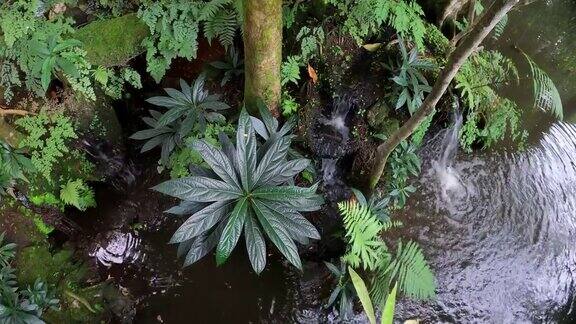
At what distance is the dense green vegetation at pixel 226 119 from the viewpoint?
318 centimetres

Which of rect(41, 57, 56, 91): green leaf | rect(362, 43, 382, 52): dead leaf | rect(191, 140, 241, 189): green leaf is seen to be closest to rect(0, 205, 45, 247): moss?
rect(41, 57, 56, 91): green leaf

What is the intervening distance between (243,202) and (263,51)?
3.77ft

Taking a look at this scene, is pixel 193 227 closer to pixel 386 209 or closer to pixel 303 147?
pixel 303 147

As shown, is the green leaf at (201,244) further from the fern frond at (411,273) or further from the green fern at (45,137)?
the green fern at (45,137)

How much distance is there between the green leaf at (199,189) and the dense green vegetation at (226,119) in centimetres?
1

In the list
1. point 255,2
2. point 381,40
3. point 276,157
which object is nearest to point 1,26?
point 255,2

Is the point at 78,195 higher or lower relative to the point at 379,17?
lower

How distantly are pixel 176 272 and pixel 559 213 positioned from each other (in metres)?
4.07

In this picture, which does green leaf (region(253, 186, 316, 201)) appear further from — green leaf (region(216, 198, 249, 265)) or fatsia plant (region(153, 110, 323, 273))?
green leaf (region(216, 198, 249, 265))

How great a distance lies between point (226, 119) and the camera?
4.07 metres

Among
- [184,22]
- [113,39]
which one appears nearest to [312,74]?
[184,22]

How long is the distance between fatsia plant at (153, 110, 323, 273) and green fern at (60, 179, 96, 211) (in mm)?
1320

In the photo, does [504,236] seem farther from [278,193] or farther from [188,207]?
[188,207]

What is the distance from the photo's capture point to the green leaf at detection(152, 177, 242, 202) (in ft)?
9.65
